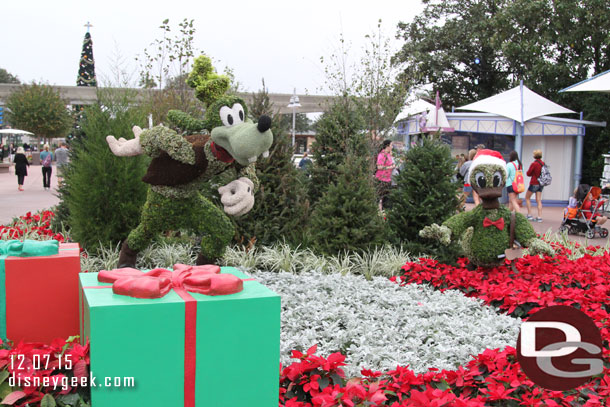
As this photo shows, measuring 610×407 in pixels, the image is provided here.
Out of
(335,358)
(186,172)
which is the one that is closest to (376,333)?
(335,358)

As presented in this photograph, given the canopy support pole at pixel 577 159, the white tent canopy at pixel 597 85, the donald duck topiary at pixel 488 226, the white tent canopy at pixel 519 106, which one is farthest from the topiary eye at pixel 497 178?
the canopy support pole at pixel 577 159

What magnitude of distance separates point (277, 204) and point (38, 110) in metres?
33.7

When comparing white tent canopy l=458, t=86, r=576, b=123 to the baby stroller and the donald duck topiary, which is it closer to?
the baby stroller

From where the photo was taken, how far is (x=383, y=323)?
395 centimetres

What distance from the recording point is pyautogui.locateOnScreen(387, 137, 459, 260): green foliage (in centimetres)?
593

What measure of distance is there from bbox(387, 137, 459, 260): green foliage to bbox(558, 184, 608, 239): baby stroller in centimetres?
450

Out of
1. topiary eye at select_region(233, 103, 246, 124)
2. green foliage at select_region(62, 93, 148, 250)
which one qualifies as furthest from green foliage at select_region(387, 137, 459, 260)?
green foliage at select_region(62, 93, 148, 250)

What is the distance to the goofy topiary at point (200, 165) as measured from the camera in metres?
4.38

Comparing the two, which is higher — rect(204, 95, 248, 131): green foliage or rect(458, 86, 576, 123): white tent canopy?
rect(458, 86, 576, 123): white tent canopy

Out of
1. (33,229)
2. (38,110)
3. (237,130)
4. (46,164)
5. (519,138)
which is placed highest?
(38,110)

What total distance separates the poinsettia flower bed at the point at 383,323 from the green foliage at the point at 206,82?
5.62 ft

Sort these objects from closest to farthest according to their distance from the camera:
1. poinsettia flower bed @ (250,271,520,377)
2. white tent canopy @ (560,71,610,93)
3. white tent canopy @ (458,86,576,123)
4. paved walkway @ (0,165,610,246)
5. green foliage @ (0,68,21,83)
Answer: poinsettia flower bed @ (250,271,520,377) < paved walkway @ (0,165,610,246) < white tent canopy @ (560,71,610,93) < white tent canopy @ (458,86,576,123) < green foliage @ (0,68,21,83)

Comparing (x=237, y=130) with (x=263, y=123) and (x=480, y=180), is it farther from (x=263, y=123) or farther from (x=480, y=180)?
(x=480, y=180)

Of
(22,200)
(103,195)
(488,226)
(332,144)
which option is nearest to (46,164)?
(22,200)
